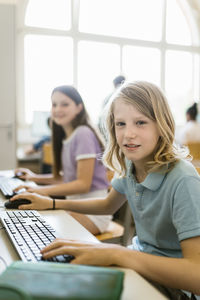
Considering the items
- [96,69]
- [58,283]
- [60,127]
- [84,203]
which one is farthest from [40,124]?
[58,283]

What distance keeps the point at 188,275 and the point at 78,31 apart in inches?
201

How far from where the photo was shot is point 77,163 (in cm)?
169

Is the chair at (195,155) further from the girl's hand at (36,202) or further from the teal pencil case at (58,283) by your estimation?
the teal pencil case at (58,283)

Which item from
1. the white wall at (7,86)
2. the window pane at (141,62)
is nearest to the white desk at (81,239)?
the white wall at (7,86)

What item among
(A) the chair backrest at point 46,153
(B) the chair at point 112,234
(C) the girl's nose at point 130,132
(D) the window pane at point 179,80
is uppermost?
(D) the window pane at point 179,80

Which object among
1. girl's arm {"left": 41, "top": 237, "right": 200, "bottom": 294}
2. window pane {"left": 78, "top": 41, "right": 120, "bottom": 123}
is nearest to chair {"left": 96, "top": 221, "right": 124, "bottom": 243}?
girl's arm {"left": 41, "top": 237, "right": 200, "bottom": 294}

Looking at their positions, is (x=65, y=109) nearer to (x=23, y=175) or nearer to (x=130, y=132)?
(x=23, y=175)

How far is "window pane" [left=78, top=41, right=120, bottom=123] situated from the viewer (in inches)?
208

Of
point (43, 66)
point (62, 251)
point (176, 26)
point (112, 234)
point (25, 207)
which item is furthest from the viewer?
point (176, 26)

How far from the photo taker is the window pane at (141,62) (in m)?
5.73

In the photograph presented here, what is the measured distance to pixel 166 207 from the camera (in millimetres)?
867

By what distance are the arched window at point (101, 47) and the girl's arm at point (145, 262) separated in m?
3.92

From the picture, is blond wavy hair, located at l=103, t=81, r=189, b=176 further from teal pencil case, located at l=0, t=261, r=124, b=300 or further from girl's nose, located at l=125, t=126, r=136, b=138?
teal pencil case, located at l=0, t=261, r=124, b=300

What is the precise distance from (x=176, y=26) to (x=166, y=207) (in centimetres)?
591
